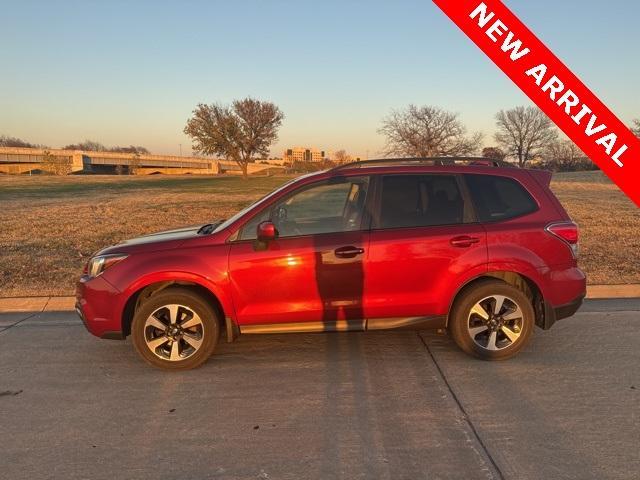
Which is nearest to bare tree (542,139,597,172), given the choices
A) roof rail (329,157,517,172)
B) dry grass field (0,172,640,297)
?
dry grass field (0,172,640,297)

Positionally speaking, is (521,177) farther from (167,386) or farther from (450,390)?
(167,386)

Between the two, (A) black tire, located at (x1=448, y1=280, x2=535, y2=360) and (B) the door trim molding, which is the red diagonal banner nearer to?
(A) black tire, located at (x1=448, y1=280, x2=535, y2=360)

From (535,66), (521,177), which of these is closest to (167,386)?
(521,177)

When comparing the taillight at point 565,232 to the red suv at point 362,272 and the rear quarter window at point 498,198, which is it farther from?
the rear quarter window at point 498,198

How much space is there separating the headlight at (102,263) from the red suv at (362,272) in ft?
0.03

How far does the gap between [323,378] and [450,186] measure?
213cm

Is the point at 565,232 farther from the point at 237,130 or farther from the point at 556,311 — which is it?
the point at 237,130

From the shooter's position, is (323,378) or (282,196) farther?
(282,196)

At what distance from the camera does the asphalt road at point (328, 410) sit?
2779 millimetres

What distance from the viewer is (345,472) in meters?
2.69

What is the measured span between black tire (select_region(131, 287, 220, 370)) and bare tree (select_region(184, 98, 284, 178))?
51668mm

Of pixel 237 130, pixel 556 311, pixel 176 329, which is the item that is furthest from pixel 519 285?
pixel 237 130

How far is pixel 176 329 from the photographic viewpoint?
4.12m

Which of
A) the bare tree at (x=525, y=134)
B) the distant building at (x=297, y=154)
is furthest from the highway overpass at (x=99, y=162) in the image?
the bare tree at (x=525, y=134)
